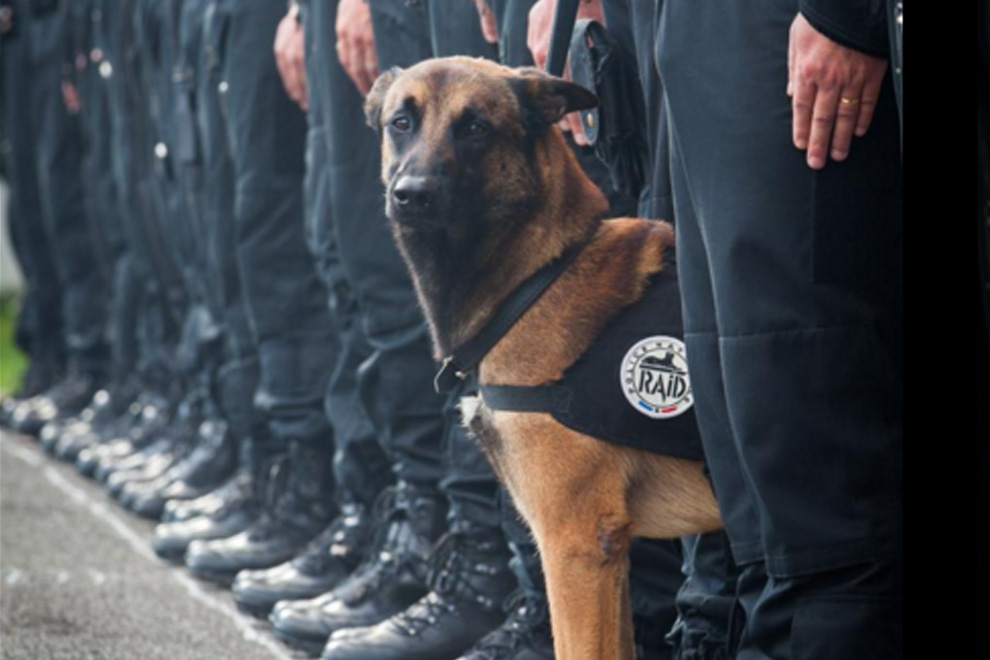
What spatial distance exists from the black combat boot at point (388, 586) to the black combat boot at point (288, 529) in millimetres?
877

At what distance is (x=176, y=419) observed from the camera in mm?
7113

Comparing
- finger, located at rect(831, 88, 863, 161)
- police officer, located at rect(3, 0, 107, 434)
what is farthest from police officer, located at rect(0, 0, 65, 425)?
finger, located at rect(831, 88, 863, 161)

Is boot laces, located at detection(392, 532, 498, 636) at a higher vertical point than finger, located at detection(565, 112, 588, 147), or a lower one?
lower

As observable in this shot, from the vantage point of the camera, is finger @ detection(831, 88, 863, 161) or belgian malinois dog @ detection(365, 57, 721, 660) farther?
belgian malinois dog @ detection(365, 57, 721, 660)

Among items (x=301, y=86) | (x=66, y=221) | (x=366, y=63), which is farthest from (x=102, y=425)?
(x=366, y=63)

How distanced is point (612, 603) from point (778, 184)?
72 centimetres

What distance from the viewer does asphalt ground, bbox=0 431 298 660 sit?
4133mm

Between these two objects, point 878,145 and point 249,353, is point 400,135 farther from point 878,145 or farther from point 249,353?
point 249,353

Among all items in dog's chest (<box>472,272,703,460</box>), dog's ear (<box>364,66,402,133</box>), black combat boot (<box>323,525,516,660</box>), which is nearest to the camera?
dog's chest (<box>472,272,703,460</box>)

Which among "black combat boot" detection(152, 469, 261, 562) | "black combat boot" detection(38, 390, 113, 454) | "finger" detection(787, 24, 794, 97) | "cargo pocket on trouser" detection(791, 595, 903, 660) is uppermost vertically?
"finger" detection(787, 24, 794, 97)

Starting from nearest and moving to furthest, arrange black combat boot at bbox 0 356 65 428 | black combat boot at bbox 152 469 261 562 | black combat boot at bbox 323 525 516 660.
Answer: black combat boot at bbox 323 525 516 660
black combat boot at bbox 152 469 261 562
black combat boot at bbox 0 356 65 428

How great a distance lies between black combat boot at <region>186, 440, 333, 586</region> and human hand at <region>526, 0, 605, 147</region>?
2.20 m

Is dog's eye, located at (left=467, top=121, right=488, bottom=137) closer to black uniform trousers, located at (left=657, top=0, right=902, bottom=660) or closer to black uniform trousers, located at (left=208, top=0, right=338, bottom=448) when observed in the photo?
black uniform trousers, located at (left=657, top=0, right=902, bottom=660)

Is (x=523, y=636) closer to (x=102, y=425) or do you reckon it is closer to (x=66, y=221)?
(x=102, y=425)
